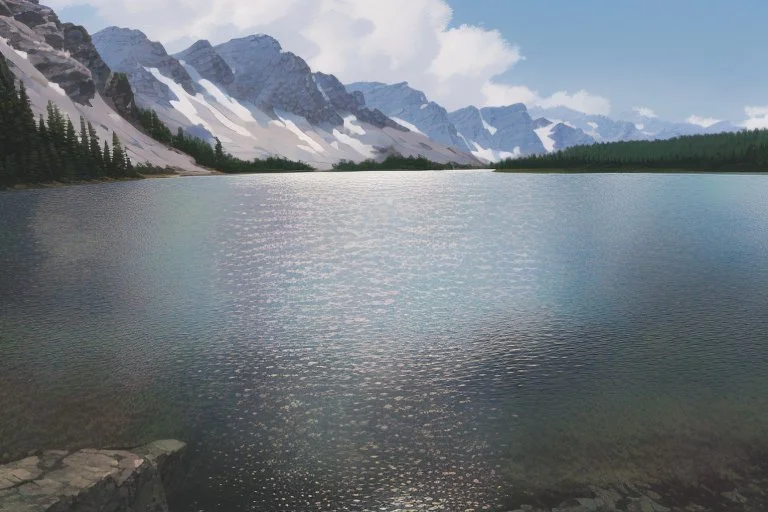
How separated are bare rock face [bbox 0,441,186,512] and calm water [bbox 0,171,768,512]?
937 mm

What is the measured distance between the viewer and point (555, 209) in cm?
9138

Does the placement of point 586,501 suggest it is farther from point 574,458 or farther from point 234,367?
point 234,367

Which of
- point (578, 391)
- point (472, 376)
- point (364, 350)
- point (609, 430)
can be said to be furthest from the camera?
point (364, 350)

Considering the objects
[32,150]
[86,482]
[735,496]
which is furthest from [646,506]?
[32,150]

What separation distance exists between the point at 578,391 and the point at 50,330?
2269 cm

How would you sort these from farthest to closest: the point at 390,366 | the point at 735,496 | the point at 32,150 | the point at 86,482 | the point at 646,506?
1. the point at 32,150
2. the point at 390,366
3. the point at 735,496
4. the point at 646,506
5. the point at 86,482

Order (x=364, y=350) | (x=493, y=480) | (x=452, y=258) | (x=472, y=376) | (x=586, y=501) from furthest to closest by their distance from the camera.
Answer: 1. (x=452, y=258)
2. (x=364, y=350)
3. (x=472, y=376)
4. (x=493, y=480)
5. (x=586, y=501)

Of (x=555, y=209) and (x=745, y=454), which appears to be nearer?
(x=745, y=454)

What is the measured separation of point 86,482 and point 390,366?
1201 centimetres

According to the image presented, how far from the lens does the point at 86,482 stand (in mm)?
11758

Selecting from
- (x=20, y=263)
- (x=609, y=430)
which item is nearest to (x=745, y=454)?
(x=609, y=430)

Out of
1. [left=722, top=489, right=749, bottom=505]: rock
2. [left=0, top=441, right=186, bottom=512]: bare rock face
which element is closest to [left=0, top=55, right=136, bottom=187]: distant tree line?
[left=0, top=441, right=186, bottom=512]: bare rock face

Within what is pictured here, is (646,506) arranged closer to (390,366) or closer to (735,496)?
(735,496)

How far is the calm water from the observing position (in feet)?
48.9
